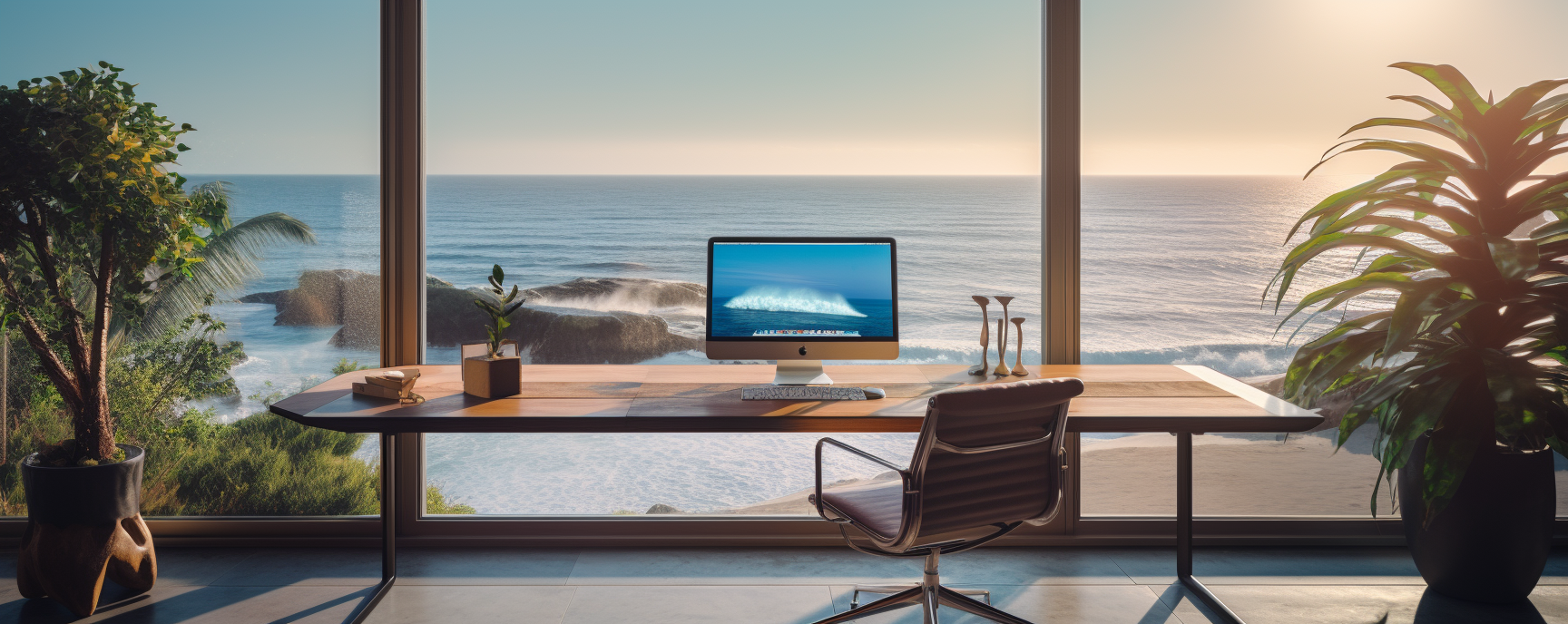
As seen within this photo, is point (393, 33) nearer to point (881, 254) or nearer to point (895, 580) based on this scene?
point (881, 254)

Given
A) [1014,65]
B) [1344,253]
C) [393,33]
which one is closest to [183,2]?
[393,33]

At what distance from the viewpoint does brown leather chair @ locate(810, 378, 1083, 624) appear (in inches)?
73.4

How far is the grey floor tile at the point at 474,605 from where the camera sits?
2.49 metres

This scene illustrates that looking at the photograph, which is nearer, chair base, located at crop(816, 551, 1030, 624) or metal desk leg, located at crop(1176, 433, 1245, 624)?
chair base, located at crop(816, 551, 1030, 624)

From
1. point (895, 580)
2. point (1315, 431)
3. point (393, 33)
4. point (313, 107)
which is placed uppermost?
point (393, 33)

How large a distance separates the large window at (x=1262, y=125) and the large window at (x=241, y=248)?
2.74m

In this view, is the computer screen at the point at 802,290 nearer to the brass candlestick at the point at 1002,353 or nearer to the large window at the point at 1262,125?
the brass candlestick at the point at 1002,353

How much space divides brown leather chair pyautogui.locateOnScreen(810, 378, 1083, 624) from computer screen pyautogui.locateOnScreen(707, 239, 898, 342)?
0.65 metres

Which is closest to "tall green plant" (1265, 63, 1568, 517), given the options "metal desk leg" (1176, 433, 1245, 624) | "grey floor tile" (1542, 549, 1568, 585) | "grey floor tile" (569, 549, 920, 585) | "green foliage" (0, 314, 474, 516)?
"metal desk leg" (1176, 433, 1245, 624)

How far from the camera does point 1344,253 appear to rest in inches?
166

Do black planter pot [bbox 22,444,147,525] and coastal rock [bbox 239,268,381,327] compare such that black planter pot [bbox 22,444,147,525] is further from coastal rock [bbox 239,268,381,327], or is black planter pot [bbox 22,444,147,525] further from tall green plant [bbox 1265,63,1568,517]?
tall green plant [bbox 1265,63,1568,517]

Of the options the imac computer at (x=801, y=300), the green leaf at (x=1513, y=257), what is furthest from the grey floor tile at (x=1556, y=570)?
the imac computer at (x=801, y=300)

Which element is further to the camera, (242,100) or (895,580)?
(242,100)

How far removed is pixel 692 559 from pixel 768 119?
7.90 meters
